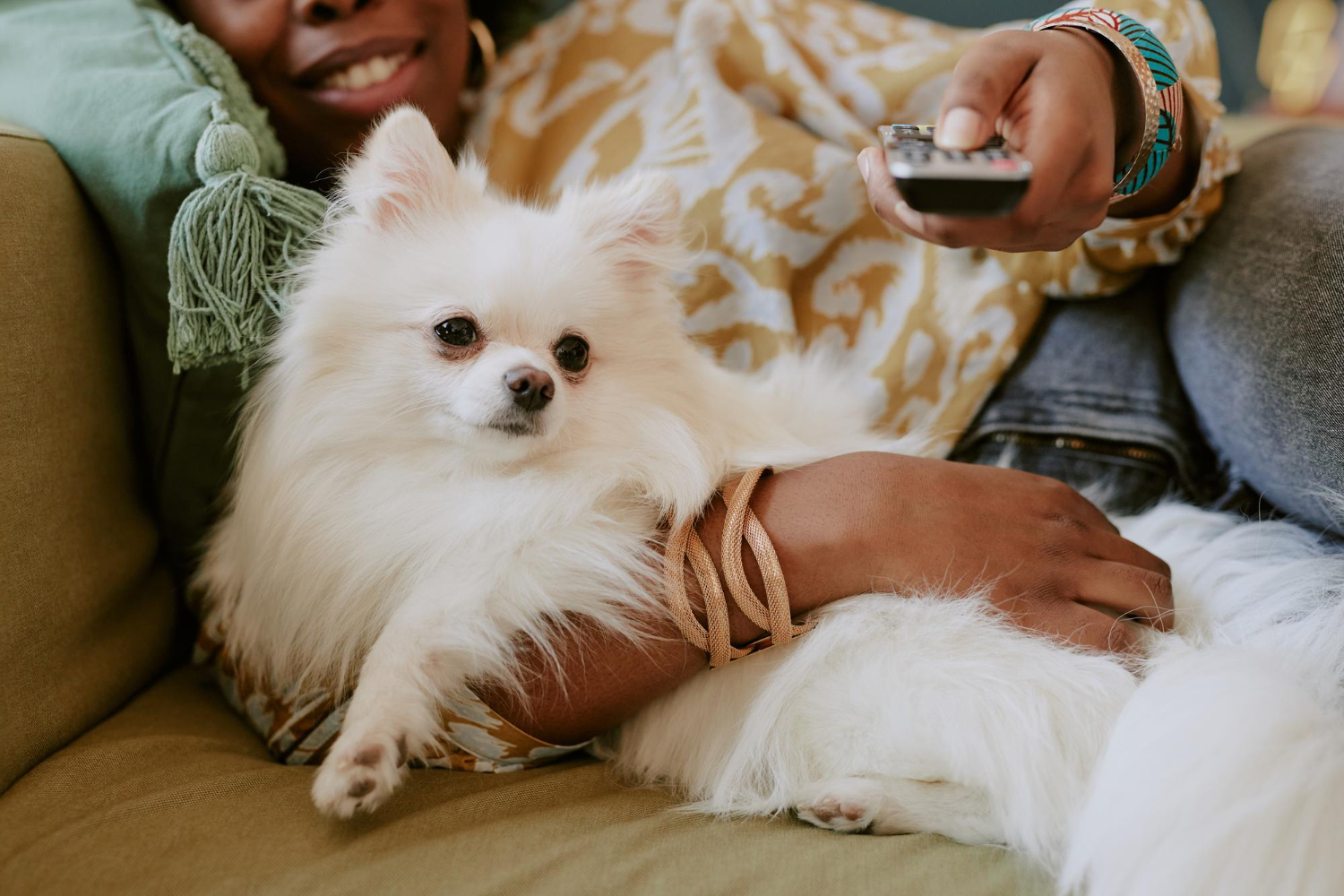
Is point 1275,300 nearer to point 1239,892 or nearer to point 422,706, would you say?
point 1239,892

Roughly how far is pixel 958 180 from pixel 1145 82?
53 centimetres

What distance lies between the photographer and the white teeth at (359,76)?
146cm

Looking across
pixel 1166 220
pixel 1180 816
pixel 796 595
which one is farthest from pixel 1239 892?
pixel 1166 220

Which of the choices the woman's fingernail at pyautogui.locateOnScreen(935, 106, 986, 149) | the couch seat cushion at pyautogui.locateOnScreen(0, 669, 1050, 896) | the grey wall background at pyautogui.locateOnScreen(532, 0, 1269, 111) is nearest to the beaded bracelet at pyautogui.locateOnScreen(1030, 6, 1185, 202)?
the woman's fingernail at pyautogui.locateOnScreen(935, 106, 986, 149)

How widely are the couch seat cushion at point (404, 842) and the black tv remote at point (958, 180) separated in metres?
0.69

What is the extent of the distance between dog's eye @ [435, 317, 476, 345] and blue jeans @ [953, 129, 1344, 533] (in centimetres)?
93

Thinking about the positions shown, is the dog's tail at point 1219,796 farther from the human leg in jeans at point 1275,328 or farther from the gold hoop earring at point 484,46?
the gold hoop earring at point 484,46

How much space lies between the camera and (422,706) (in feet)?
2.98

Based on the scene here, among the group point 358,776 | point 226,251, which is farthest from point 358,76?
point 358,776

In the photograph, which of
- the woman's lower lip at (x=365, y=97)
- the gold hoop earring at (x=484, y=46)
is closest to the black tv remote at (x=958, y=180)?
the woman's lower lip at (x=365, y=97)

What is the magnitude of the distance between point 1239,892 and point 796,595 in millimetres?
527

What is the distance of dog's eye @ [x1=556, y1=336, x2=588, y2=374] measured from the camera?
3.75 ft

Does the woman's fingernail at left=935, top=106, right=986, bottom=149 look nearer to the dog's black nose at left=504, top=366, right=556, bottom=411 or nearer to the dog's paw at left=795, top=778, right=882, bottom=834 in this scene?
the dog's black nose at left=504, top=366, right=556, bottom=411

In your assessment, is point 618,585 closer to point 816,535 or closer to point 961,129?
point 816,535
